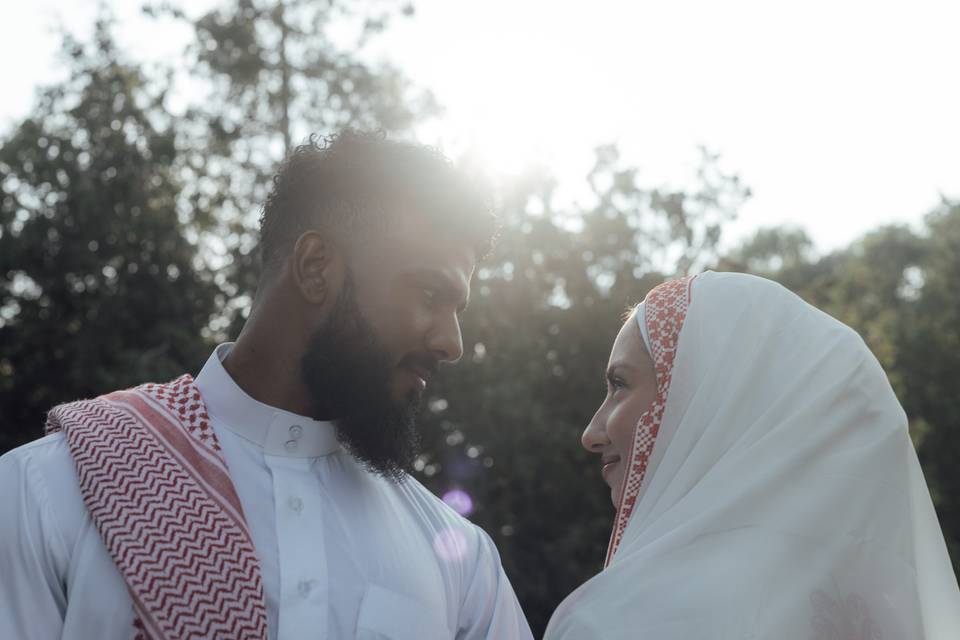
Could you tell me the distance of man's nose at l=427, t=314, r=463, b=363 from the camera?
3.27m

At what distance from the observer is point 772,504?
9.19 feet

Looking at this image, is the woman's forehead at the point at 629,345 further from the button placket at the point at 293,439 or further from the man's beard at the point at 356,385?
the button placket at the point at 293,439

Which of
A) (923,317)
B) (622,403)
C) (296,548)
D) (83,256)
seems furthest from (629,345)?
(923,317)

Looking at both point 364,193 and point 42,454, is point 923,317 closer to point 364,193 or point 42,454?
point 364,193

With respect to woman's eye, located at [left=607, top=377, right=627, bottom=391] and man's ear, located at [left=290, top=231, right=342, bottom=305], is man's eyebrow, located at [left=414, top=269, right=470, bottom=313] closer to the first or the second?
man's ear, located at [left=290, top=231, right=342, bottom=305]

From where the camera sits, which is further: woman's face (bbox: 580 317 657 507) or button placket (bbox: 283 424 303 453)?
woman's face (bbox: 580 317 657 507)

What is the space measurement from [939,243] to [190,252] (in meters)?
28.6

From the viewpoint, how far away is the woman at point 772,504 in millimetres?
2678

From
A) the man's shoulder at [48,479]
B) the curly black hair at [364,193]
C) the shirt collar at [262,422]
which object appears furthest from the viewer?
the curly black hair at [364,193]

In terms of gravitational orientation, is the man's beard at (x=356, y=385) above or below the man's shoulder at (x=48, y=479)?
above

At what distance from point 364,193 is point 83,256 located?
1344cm

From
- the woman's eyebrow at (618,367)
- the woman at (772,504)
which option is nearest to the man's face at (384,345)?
the woman's eyebrow at (618,367)

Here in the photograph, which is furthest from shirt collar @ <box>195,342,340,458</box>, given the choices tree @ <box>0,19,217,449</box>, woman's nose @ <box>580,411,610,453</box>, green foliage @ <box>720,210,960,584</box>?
green foliage @ <box>720,210,960,584</box>

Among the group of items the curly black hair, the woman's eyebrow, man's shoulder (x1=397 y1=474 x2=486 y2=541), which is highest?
the curly black hair
